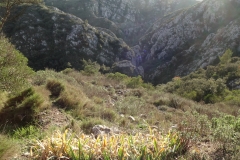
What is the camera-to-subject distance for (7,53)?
5.84 metres

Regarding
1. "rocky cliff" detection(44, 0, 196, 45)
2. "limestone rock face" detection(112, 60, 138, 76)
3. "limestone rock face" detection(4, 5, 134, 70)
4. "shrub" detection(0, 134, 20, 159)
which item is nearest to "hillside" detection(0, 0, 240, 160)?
"shrub" detection(0, 134, 20, 159)

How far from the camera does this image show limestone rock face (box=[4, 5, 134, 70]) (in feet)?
131

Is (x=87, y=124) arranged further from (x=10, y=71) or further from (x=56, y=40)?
(x=56, y=40)

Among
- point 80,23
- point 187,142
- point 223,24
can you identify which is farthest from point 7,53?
point 223,24

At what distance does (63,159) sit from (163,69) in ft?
163

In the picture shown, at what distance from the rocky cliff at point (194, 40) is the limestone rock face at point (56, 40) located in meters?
11.2

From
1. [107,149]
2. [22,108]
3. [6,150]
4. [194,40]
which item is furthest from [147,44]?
[6,150]

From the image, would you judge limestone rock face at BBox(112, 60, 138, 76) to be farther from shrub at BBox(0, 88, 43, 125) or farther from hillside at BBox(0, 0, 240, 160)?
shrub at BBox(0, 88, 43, 125)

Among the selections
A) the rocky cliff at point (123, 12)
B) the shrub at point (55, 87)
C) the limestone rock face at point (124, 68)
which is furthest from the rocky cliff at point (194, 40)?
the shrub at point (55, 87)

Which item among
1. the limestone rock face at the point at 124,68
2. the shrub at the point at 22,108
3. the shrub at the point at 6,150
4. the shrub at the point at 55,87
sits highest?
the shrub at the point at 6,150

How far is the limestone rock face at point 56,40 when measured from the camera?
3997 cm

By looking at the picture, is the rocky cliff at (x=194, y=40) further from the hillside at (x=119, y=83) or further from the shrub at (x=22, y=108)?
the shrub at (x=22, y=108)

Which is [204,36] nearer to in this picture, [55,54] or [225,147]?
[55,54]

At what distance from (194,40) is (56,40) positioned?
32.0 meters
